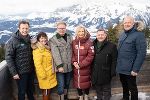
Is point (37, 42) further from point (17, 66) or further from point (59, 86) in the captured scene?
point (59, 86)

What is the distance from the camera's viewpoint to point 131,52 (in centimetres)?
504

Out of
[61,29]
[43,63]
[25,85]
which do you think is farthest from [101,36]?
[25,85]

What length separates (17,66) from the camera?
197 inches

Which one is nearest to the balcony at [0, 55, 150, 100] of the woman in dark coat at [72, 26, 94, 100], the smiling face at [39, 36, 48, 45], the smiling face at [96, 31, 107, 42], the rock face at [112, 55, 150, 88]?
the rock face at [112, 55, 150, 88]

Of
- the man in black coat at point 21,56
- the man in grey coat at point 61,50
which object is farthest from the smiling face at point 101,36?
the man in black coat at point 21,56

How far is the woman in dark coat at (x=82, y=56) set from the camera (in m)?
5.22

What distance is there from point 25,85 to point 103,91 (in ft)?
4.12

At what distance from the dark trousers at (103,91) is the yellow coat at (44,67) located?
712 mm

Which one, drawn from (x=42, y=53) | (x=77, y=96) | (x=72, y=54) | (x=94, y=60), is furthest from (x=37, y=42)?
(x=77, y=96)

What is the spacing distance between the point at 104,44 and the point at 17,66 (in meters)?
1.37

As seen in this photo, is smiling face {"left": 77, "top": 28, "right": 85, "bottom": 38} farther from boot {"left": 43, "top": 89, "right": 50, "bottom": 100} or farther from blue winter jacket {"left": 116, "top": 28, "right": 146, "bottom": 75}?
boot {"left": 43, "top": 89, "right": 50, "bottom": 100}

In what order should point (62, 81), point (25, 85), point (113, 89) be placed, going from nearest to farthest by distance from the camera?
point (25, 85) < point (62, 81) < point (113, 89)

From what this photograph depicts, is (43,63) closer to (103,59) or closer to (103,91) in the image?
→ (103,59)

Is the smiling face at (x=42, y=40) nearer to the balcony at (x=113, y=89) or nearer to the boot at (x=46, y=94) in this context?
the balcony at (x=113, y=89)
